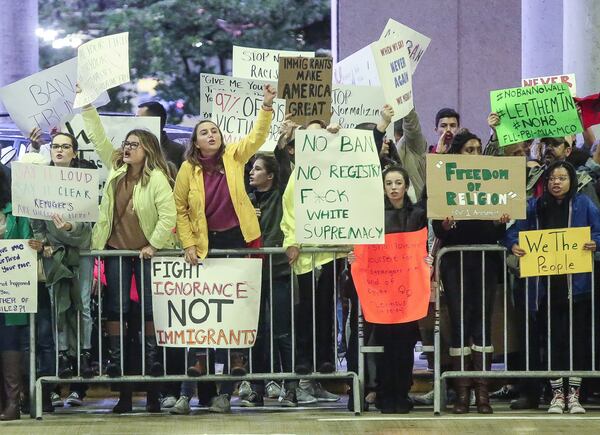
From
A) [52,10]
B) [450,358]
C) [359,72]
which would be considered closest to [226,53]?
[52,10]

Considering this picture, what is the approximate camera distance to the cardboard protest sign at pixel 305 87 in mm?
13367

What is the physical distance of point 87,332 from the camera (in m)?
12.8

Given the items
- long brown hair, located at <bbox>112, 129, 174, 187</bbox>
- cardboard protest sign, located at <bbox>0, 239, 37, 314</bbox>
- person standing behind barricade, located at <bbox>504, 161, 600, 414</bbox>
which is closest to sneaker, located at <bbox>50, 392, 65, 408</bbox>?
cardboard protest sign, located at <bbox>0, 239, 37, 314</bbox>

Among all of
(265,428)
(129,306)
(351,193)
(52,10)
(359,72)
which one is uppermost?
(52,10)

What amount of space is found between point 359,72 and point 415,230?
114 inches

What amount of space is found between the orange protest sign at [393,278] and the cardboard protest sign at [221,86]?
2169 mm

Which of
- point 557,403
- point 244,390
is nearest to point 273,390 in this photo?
point 244,390

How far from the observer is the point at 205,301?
41.9 ft

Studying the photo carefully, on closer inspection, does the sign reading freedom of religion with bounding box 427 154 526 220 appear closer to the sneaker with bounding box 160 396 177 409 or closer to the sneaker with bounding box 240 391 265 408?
the sneaker with bounding box 240 391 265 408

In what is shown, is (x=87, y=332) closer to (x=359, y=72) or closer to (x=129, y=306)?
(x=129, y=306)

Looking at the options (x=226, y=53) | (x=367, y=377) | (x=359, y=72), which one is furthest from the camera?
(x=226, y=53)

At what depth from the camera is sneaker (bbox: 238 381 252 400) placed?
13258 millimetres

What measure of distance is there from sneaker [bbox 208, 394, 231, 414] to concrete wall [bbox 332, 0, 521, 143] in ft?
25.9

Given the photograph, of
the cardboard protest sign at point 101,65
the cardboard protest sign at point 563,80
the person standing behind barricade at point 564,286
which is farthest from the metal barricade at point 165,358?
the cardboard protest sign at point 563,80
